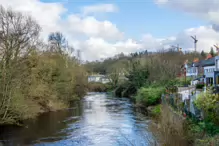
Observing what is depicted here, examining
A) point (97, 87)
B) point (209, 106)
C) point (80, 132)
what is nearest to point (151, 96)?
point (80, 132)

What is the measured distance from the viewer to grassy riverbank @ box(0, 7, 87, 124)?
2237 cm

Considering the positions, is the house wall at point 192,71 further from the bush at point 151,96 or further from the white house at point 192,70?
the bush at point 151,96

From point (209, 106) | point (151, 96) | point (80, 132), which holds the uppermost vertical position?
point (209, 106)

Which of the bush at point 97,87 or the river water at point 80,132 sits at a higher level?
the bush at point 97,87

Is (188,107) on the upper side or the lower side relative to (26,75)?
lower

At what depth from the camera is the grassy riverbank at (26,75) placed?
22.4 m

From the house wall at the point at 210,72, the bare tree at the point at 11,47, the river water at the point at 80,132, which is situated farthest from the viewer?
the house wall at the point at 210,72

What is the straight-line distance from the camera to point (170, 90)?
33594 mm

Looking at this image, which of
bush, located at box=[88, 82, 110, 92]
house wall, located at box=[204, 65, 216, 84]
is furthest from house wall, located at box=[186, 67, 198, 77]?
bush, located at box=[88, 82, 110, 92]

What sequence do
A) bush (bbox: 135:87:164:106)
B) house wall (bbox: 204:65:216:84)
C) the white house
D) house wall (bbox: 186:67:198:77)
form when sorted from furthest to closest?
1. house wall (bbox: 186:67:198:77)
2. the white house
3. bush (bbox: 135:87:164:106)
4. house wall (bbox: 204:65:216:84)

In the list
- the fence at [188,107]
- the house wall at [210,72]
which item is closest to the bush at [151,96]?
the house wall at [210,72]

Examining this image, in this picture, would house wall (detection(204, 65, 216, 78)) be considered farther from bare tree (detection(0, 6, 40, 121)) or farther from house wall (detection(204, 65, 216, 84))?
bare tree (detection(0, 6, 40, 121))

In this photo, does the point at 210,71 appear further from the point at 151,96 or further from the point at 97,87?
the point at 97,87

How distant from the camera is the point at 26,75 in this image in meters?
27.9
